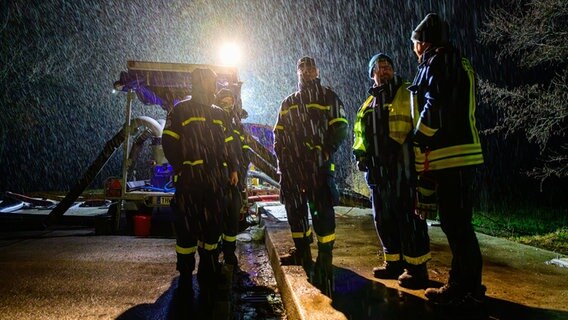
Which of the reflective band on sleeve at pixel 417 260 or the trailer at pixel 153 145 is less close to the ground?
the trailer at pixel 153 145

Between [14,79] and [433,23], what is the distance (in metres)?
19.0

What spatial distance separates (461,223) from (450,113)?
0.69 metres

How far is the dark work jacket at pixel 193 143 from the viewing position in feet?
11.1

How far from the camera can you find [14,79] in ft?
51.3

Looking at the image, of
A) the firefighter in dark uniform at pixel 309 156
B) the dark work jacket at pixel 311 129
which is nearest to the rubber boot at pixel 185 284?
the firefighter in dark uniform at pixel 309 156

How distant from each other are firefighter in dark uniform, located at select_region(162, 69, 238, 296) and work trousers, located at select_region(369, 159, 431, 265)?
160 centimetres

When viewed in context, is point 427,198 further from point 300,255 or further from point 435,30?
point 300,255

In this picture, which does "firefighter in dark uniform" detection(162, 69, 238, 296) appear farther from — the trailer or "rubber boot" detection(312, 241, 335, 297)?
the trailer

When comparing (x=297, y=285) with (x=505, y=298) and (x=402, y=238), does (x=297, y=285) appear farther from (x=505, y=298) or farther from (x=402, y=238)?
(x=505, y=298)

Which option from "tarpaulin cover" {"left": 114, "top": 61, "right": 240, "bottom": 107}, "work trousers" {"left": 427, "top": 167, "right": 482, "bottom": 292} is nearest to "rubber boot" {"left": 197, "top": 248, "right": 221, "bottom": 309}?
"work trousers" {"left": 427, "top": 167, "right": 482, "bottom": 292}

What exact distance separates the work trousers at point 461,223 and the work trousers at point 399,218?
20.5 inches

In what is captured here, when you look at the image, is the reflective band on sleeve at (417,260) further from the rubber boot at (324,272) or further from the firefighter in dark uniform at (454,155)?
the rubber boot at (324,272)

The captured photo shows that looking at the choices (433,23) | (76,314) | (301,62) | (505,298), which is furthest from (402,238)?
(76,314)

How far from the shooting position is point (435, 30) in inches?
92.0
